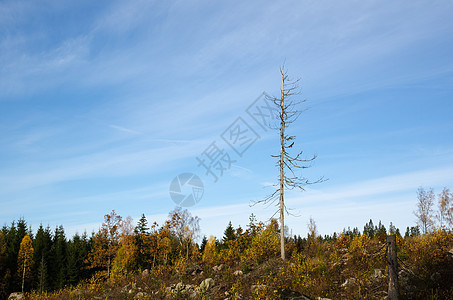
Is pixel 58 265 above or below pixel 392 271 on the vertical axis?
below

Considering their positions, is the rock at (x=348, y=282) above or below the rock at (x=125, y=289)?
above

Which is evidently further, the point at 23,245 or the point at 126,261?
the point at 23,245

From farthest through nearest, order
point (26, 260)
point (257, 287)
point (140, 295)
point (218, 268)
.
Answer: point (26, 260) < point (218, 268) < point (140, 295) < point (257, 287)

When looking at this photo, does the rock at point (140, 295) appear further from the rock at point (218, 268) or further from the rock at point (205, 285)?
the rock at point (218, 268)

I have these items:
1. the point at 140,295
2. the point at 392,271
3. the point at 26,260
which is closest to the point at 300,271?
the point at 392,271

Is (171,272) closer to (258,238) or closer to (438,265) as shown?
(258,238)

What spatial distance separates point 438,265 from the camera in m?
13.3

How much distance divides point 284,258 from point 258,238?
2599 millimetres

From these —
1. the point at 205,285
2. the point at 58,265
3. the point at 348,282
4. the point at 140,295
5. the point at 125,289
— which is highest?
the point at 348,282

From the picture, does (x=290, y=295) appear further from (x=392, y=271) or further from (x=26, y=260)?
(x=26, y=260)

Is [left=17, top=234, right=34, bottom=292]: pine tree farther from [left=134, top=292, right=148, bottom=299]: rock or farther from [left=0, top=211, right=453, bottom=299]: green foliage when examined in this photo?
[left=134, top=292, right=148, bottom=299]: rock

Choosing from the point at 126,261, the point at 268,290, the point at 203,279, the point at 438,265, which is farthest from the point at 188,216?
the point at 438,265

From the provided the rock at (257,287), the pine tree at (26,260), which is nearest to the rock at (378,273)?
the rock at (257,287)

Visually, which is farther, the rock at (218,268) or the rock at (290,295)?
the rock at (218,268)
